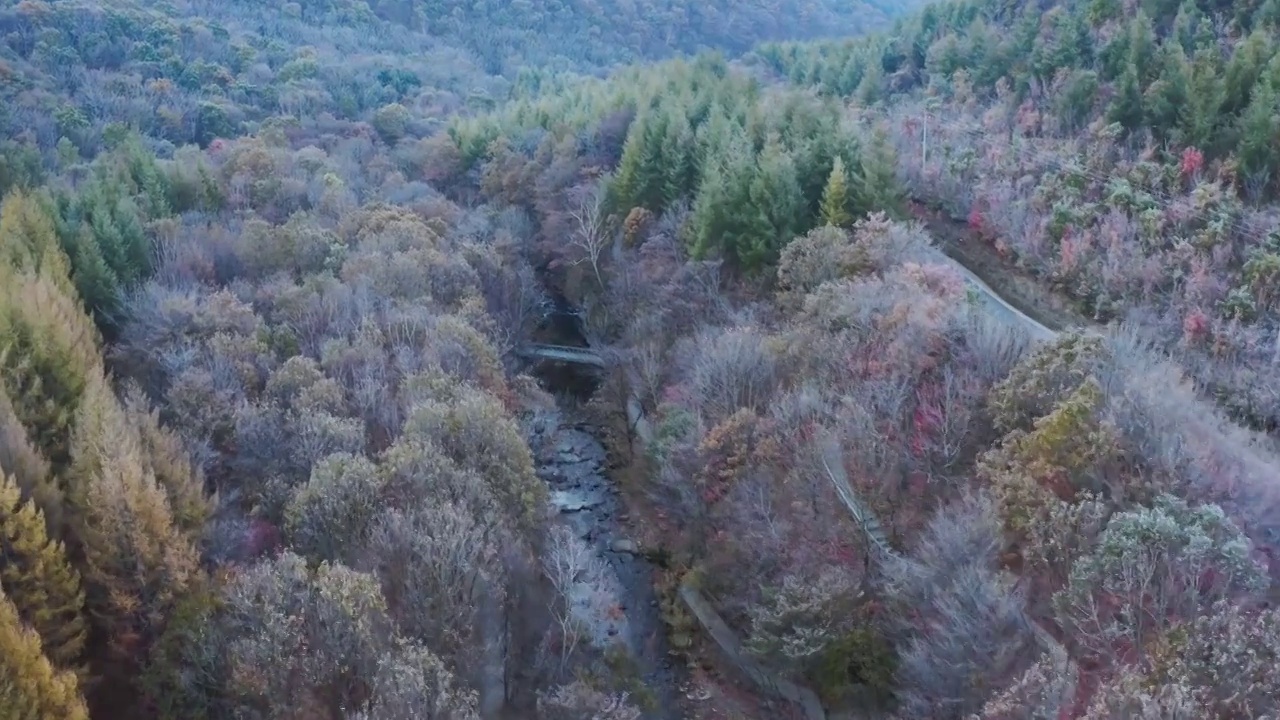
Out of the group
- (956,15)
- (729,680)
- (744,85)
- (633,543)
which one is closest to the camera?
(729,680)

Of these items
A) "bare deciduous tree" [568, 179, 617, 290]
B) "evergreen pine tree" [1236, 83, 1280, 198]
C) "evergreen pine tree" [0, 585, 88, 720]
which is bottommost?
"bare deciduous tree" [568, 179, 617, 290]

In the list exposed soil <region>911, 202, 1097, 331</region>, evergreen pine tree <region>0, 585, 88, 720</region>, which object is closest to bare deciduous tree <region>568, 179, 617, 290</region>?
exposed soil <region>911, 202, 1097, 331</region>

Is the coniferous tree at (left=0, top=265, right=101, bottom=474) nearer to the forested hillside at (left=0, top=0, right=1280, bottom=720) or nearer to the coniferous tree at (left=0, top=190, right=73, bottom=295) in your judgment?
the forested hillside at (left=0, top=0, right=1280, bottom=720)

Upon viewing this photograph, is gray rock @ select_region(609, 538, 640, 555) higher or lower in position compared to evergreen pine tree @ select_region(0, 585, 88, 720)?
lower

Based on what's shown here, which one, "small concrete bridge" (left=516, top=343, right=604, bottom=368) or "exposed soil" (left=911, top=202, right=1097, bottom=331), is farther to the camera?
"small concrete bridge" (left=516, top=343, right=604, bottom=368)

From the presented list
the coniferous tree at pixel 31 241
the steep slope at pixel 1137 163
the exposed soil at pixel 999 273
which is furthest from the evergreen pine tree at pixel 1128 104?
the coniferous tree at pixel 31 241

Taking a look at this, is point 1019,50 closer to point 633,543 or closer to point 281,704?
point 633,543

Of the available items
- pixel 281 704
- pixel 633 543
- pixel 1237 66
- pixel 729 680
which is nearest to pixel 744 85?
pixel 1237 66
